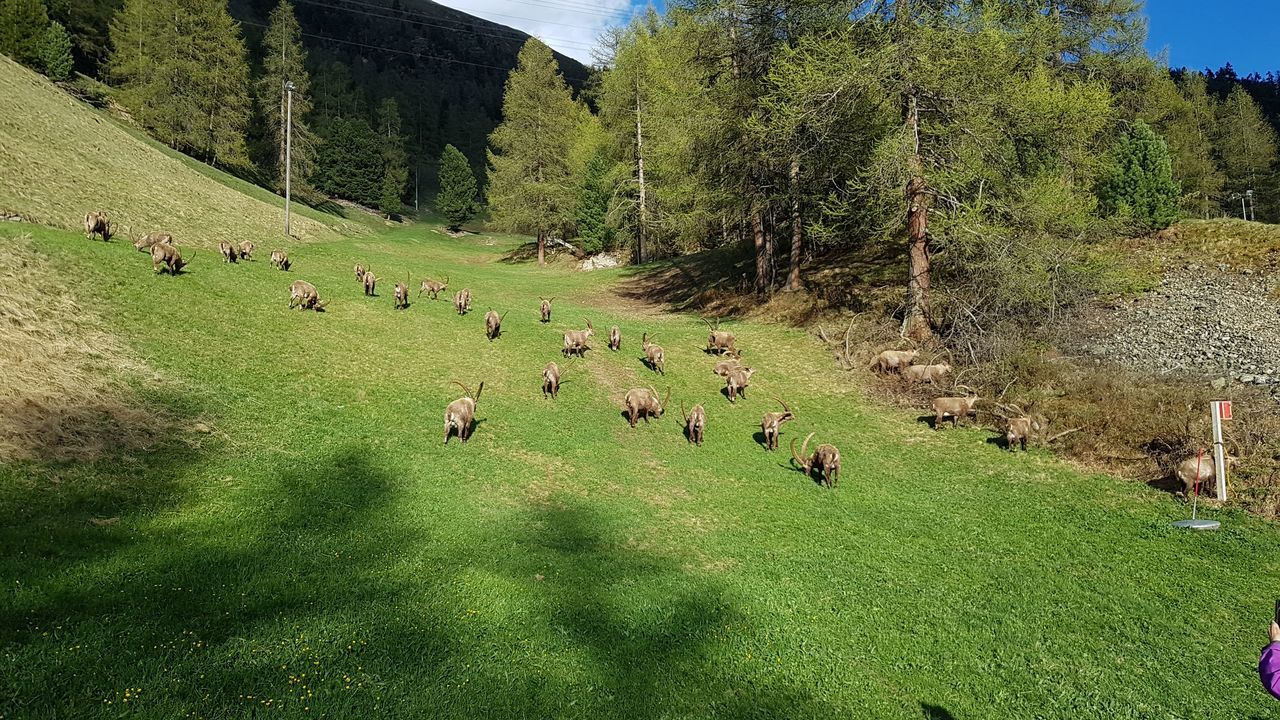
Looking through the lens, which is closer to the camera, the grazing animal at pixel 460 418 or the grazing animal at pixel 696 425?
the grazing animal at pixel 460 418

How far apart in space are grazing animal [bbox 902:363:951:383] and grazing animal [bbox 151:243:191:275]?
24437 mm

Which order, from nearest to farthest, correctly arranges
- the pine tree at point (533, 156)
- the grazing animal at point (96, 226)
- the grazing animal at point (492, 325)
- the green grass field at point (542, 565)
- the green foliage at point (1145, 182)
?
the green grass field at point (542, 565) → the grazing animal at point (96, 226) → the grazing animal at point (492, 325) → the green foliage at point (1145, 182) → the pine tree at point (533, 156)

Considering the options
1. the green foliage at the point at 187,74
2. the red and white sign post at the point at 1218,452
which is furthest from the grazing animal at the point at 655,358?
the green foliage at the point at 187,74

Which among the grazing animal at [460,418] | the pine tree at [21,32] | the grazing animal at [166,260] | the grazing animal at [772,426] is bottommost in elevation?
the grazing animal at [772,426]

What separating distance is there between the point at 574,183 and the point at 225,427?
43.3 m

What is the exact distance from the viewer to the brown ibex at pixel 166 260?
58.9 ft

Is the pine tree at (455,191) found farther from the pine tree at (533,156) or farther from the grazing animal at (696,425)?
the grazing animal at (696,425)

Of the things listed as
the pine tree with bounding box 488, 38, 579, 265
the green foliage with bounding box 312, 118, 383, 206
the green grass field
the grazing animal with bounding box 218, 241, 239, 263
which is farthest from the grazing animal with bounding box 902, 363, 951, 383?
the green foliage with bounding box 312, 118, 383, 206

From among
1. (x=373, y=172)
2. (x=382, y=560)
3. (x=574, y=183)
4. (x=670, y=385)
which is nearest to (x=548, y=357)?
(x=670, y=385)

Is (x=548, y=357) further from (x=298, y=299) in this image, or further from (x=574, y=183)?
(x=574, y=183)

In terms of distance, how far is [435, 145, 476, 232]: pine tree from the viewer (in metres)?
74.0

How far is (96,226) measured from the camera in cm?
1947

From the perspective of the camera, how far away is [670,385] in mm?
19625

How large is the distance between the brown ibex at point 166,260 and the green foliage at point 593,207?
33342 mm
